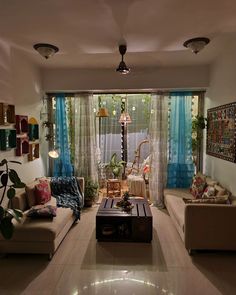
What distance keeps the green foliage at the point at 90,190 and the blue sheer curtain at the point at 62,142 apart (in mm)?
458

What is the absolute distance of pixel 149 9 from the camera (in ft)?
7.55

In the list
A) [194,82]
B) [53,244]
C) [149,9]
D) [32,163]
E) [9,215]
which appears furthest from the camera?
[194,82]

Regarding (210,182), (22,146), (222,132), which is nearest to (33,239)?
(22,146)

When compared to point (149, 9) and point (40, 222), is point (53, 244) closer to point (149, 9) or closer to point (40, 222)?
point (40, 222)

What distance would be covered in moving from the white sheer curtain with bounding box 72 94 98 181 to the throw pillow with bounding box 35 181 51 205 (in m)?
1.28

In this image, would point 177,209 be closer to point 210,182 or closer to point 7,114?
point 210,182

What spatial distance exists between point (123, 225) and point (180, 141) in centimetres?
223

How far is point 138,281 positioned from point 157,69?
11.8 ft

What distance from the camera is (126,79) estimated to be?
185 inches

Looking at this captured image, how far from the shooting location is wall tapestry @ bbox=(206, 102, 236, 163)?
136 inches

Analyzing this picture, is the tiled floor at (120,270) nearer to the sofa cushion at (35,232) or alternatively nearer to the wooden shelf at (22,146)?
the sofa cushion at (35,232)

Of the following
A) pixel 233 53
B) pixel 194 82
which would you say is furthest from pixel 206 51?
pixel 194 82

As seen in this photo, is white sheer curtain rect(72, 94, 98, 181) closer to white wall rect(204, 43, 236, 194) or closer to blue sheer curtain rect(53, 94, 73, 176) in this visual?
blue sheer curtain rect(53, 94, 73, 176)

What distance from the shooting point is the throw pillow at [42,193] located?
3773 mm
